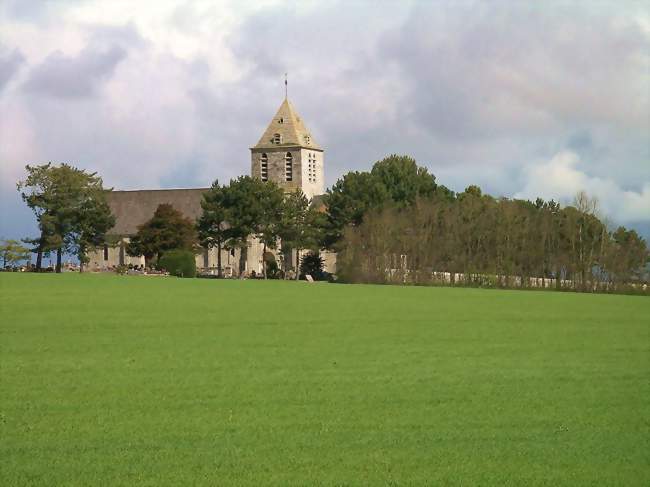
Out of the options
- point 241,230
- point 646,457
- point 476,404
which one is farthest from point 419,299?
point 241,230

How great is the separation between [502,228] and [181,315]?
46261mm

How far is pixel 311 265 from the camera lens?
319 feet

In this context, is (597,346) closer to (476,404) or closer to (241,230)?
(476,404)

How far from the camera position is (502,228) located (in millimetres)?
76188

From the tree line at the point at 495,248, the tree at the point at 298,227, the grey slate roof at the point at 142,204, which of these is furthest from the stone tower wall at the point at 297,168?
the tree line at the point at 495,248

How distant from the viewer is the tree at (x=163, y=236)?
97.3m

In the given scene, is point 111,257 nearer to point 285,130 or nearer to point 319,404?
point 285,130

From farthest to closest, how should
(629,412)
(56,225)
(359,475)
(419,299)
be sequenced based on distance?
(56,225) < (419,299) < (629,412) < (359,475)

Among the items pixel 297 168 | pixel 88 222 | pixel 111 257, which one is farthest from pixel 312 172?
pixel 88 222

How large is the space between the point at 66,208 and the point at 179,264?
33.5 ft

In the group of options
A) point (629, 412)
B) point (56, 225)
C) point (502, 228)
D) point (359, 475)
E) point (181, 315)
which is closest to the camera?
point (359, 475)

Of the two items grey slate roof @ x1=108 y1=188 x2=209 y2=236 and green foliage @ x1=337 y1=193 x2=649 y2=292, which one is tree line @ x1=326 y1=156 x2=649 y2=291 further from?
grey slate roof @ x1=108 y1=188 x2=209 y2=236

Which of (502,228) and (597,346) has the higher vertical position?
(502,228)

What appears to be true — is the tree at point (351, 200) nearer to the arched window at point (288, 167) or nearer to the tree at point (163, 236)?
the tree at point (163, 236)
